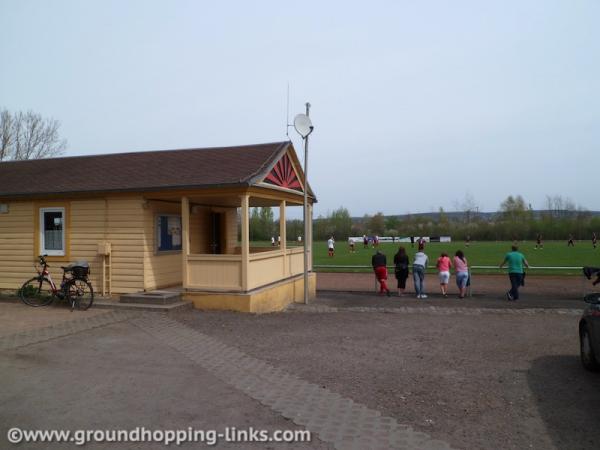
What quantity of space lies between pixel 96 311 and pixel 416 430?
25.6 ft

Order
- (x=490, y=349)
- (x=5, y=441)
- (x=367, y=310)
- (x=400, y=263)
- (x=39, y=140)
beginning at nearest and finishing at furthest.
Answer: (x=5, y=441) < (x=490, y=349) < (x=367, y=310) < (x=400, y=263) < (x=39, y=140)

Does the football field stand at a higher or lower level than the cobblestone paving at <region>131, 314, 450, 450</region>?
lower

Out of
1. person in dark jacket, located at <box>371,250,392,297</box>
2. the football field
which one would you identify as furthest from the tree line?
person in dark jacket, located at <box>371,250,392,297</box>

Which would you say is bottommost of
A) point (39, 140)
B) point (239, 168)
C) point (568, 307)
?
point (568, 307)

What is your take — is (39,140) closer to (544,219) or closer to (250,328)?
(250,328)

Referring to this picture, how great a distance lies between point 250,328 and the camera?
912 cm

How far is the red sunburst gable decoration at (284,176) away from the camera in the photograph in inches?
482

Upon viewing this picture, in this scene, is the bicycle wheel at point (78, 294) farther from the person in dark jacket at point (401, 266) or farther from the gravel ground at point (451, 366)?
the person in dark jacket at point (401, 266)

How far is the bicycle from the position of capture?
35.1ft

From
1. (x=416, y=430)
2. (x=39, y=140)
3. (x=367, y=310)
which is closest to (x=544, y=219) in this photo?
(x=39, y=140)

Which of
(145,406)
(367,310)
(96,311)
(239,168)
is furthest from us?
(367,310)

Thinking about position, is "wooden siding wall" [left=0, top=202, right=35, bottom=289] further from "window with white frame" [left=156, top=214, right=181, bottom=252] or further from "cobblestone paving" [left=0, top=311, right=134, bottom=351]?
"cobblestone paving" [left=0, top=311, right=134, bottom=351]

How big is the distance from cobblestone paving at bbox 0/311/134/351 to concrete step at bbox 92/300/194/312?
1.01 ft

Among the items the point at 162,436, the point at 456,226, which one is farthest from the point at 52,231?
the point at 456,226
